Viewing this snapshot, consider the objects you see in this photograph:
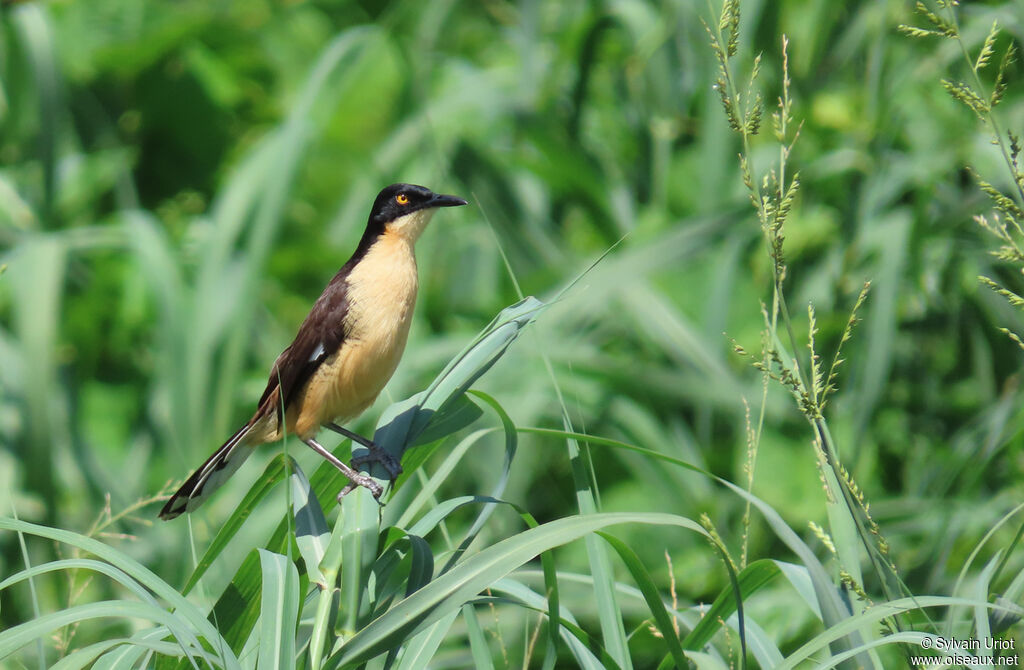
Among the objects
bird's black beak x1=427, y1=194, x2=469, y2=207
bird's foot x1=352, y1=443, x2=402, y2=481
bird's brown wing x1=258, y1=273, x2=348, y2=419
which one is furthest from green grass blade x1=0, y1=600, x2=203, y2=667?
bird's black beak x1=427, y1=194, x2=469, y2=207

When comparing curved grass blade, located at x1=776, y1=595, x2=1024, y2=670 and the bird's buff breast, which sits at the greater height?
the bird's buff breast

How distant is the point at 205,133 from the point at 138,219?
1.94 meters

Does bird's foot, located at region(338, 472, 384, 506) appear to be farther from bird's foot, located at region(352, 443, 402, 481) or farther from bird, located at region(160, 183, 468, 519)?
bird, located at region(160, 183, 468, 519)

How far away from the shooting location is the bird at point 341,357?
292 cm

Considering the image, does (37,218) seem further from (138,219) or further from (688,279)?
(688,279)

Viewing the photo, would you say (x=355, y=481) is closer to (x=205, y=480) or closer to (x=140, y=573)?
(x=140, y=573)

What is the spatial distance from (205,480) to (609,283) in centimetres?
231

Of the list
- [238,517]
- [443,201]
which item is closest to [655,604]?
[238,517]

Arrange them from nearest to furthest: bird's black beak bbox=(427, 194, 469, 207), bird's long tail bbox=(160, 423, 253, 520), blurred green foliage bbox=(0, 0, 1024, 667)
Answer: bird's long tail bbox=(160, 423, 253, 520) < bird's black beak bbox=(427, 194, 469, 207) < blurred green foliage bbox=(0, 0, 1024, 667)

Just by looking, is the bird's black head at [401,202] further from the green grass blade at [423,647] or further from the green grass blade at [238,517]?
the green grass blade at [423,647]

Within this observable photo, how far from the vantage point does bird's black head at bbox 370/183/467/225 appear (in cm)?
351

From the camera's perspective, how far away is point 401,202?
11.6ft

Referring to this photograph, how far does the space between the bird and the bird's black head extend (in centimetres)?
15

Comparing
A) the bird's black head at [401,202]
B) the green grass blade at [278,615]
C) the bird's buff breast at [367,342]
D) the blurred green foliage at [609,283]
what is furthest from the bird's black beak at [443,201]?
the green grass blade at [278,615]
